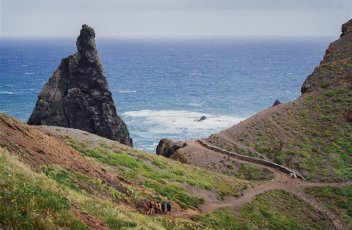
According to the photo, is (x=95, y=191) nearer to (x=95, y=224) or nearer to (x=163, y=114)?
(x=95, y=224)

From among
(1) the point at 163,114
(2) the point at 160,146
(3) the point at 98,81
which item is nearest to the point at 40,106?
(3) the point at 98,81

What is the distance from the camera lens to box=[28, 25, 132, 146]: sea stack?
258ft

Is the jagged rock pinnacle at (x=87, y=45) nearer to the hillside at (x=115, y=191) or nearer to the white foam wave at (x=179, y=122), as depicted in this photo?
the hillside at (x=115, y=191)

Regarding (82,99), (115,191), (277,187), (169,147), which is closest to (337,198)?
(277,187)

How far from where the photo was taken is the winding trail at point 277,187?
153ft

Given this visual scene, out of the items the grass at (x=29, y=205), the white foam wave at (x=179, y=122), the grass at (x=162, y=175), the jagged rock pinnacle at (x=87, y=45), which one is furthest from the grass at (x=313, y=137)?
the grass at (x=29, y=205)

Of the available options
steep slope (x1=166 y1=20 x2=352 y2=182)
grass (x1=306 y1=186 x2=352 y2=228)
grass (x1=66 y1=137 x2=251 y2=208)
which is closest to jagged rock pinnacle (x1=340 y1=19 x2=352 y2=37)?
steep slope (x1=166 y1=20 x2=352 y2=182)

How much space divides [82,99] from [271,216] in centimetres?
4329

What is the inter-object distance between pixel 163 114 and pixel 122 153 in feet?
347

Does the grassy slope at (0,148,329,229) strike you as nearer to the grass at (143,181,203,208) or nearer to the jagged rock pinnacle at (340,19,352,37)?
the grass at (143,181,203,208)

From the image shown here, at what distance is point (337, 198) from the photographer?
56.6 m

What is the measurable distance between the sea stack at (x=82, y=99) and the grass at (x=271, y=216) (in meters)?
33.9

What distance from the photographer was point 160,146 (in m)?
76.4

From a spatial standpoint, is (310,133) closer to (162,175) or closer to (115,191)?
(162,175)
